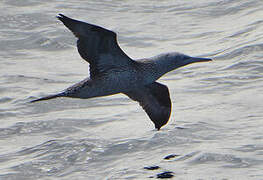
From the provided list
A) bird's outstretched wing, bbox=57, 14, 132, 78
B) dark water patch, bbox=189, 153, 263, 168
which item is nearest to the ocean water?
dark water patch, bbox=189, 153, 263, 168

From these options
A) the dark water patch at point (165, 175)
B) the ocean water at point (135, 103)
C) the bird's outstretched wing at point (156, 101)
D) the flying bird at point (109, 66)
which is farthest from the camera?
the bird's outstretched wing at point (156, 101)

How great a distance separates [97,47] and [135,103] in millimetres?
3560

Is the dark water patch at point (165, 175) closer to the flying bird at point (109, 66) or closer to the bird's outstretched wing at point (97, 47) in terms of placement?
the flying bird at point (109, 66)

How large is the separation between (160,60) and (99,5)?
989 cm

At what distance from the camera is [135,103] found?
468 inches

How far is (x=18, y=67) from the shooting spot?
1376 cm

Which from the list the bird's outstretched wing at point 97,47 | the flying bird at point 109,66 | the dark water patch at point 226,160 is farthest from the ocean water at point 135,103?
the bird's outstretched wing at point 97,47

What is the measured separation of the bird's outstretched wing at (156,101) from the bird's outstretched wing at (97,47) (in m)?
1.07

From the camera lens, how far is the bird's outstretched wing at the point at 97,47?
804cm

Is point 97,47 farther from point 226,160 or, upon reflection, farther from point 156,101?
point 226,160

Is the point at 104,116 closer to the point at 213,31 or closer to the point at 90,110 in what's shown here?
the point at 90,110

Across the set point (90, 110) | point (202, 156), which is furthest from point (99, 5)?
point (202, 156)

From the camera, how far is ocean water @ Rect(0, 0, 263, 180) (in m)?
9.02

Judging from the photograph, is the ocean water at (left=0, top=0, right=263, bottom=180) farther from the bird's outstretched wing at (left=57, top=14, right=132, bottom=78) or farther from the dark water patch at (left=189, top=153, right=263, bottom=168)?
the bird's outstretched wing at (left=57, top=14, right=132, bottom=78)
